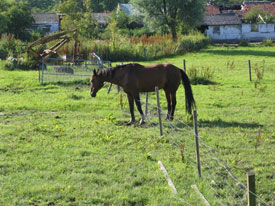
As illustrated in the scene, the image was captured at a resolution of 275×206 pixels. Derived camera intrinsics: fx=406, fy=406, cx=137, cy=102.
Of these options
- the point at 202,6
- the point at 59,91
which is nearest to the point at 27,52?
the point at 59,91

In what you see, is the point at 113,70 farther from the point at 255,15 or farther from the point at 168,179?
the point at 255,15

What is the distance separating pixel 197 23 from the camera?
1655 inches

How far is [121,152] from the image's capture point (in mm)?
8875

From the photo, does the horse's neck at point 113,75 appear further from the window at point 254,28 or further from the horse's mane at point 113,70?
the window at point 254,28

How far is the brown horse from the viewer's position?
38.5 feet

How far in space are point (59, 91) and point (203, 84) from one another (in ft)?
23.0

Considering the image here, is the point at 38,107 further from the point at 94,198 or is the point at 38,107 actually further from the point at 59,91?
the point at 94,198

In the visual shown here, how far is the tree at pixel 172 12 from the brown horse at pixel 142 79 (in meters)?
29.0

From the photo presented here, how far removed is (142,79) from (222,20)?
43508 mm

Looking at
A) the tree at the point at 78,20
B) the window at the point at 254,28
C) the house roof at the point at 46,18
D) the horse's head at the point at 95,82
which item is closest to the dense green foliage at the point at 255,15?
the window at the point at 254,28

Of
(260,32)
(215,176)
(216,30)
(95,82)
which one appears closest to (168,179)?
(215,176)

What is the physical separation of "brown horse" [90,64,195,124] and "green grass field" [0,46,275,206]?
25.9 inches

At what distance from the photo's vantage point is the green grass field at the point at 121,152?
6.62 metres

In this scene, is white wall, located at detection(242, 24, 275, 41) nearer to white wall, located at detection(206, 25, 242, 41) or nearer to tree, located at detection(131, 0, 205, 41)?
white wall, located at detection(206, 25, 242, 41)
